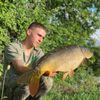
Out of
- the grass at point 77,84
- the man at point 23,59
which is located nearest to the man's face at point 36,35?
the man at point 23,59

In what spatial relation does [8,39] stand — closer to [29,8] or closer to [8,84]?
[29,8]

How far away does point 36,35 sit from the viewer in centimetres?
509

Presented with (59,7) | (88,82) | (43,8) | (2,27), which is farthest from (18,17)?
(88,82)

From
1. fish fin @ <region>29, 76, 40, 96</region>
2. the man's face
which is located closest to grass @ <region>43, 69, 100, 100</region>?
the man's face

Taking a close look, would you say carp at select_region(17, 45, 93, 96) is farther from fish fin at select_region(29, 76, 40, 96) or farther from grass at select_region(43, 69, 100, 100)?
grass at select_region(43, 69, 100, 100)

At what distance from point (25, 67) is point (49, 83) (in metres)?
0.57

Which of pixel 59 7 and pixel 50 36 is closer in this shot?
pixel 50 36

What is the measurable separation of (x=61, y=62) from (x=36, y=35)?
95cm

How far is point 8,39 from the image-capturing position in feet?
34.5

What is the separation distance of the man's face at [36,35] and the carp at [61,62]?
26.1 inches

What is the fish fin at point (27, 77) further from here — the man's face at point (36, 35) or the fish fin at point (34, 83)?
the man's face at point (36, 35)

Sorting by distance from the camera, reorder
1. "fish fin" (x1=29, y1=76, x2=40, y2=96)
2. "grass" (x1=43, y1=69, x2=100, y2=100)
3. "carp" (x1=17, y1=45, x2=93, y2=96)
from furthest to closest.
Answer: "grass" (x1=43, y1=69, x2=100, y2=100)
"fish fin" (x1=29, y1=76, x2=40, y2=96)
"carp" (x1=17, y1=45, x2=93, y2=96)

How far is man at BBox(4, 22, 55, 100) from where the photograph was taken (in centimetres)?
511

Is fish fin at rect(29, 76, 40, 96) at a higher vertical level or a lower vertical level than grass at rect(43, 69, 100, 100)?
lower
